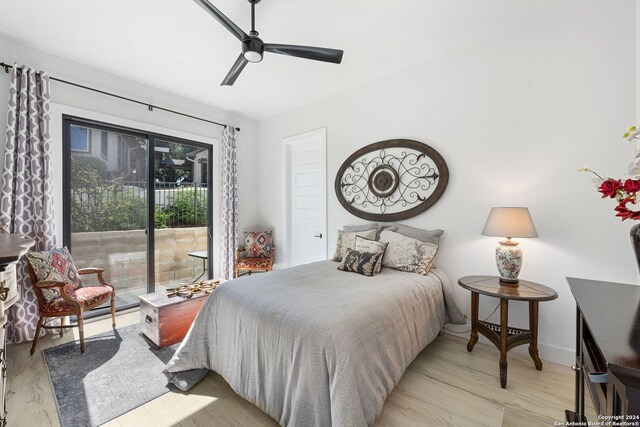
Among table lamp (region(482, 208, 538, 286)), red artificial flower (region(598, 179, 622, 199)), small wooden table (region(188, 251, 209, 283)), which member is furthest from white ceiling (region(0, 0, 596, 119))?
small wooden table (region(188, 251, 209, 283))

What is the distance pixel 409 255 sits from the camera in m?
2.55

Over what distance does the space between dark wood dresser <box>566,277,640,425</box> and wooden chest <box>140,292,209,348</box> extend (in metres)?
2.66

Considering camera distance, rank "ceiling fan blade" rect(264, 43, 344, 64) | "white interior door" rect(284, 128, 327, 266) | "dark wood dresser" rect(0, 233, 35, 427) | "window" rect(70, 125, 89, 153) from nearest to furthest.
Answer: "dark wood dresser" rect(0, 233, 35, 427) < "ceiling fan blade" rect(264, 43, 344, 64) < "window" rect(70, 125, 89, 153) < "white interior door" rect(284, 128, 327, 266)

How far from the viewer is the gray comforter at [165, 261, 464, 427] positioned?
1.33m

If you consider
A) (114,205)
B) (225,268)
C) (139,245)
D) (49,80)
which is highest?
(49,80)

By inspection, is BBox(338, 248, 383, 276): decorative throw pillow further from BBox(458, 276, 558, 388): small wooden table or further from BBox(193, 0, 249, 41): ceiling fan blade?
BBox(193, 0, 249, 41): ceiling fan blade

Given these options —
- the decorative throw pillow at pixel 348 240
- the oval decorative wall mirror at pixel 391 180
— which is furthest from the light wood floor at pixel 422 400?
the oval decorative wall mirror at pixel 391 180

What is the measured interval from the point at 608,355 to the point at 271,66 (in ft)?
10.7

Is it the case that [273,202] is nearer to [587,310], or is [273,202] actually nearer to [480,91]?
[480,91]

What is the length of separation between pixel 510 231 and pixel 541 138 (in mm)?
869

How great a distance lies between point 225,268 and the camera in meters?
4.11

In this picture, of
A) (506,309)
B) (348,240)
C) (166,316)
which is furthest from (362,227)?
(166,316)

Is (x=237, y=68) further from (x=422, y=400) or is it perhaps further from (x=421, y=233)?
(x=422, y=400)

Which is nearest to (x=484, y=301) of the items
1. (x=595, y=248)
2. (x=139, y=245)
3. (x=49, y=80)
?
(x=595, y=248)
